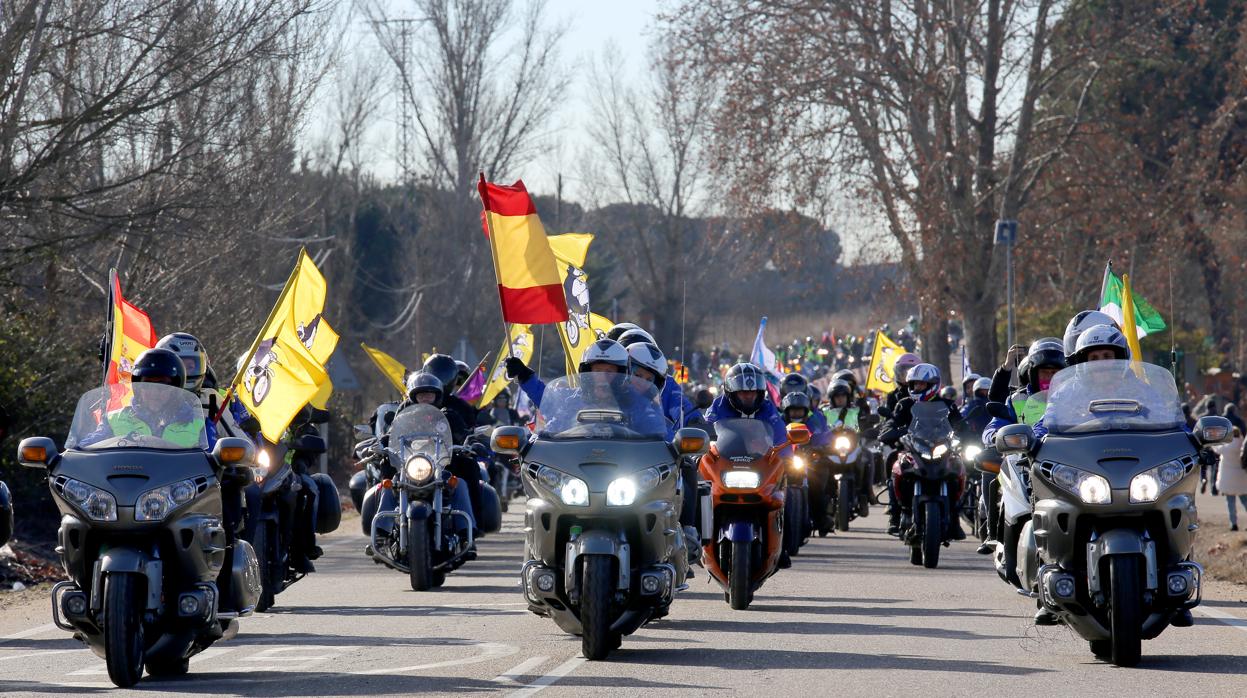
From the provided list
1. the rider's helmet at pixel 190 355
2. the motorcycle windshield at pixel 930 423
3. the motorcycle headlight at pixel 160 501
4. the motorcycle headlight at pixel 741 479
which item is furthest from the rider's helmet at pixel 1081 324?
the motorcycle windshield at pixel 930 423

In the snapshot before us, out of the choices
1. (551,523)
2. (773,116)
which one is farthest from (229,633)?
(773,116)

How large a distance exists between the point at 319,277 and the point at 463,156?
3982 centimetres

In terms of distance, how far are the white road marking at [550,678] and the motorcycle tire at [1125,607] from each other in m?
2.62

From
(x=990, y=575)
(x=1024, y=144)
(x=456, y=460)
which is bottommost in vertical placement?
(x=990, y=575)

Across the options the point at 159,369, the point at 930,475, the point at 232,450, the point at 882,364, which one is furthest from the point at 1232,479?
the point at 232,450

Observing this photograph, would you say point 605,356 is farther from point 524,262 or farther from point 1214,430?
point 1214,430

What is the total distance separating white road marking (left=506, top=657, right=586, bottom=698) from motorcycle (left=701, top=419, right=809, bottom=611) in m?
2.97

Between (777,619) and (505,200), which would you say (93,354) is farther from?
(777,619)

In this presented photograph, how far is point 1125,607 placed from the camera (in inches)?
378

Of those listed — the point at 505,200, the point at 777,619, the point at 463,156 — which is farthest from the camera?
the point at 463,156

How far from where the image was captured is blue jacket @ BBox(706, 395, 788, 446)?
14.0 metres

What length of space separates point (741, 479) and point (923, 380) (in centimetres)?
553

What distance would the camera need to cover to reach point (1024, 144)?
36.3 metres

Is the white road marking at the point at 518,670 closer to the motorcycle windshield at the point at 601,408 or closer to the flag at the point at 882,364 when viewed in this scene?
the motorcycle windshield at the point at 601,408
